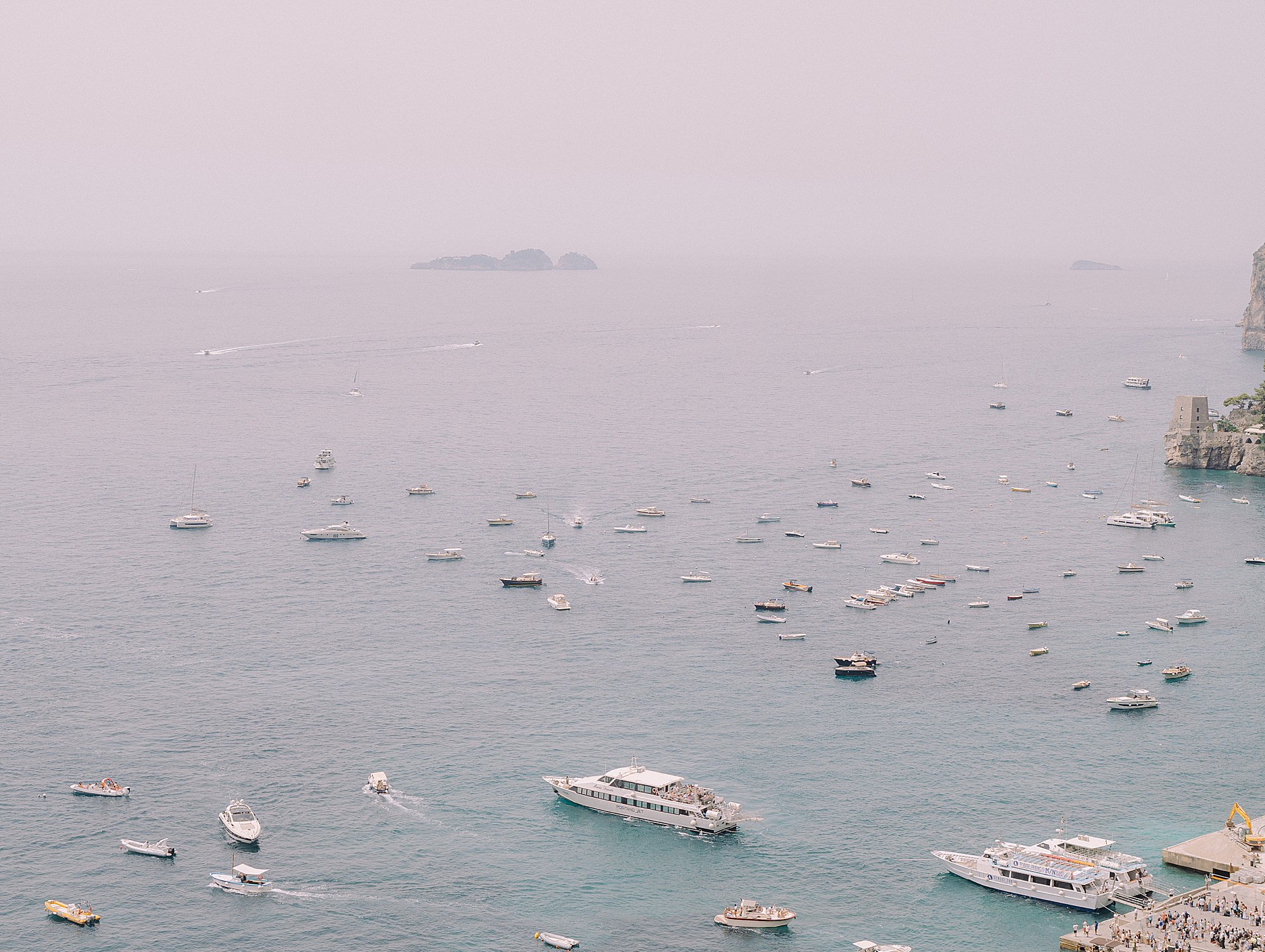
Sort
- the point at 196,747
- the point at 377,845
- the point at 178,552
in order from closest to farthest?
the point at 377,845
the point at 196,747
the point at 178,552

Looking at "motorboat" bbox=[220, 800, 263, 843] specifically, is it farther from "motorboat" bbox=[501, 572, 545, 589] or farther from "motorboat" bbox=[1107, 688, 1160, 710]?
"motorboat" bbox=[1107, 688, 1160, 710]

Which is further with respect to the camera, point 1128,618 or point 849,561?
point 849,561

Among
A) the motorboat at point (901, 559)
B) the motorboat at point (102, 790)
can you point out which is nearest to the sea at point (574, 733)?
the motorboat at point (102, 790)

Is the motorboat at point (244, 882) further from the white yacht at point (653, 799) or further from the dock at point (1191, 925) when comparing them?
the dock at point (1191, 925)

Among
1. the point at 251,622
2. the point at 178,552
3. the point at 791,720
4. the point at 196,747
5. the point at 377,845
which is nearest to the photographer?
the point at 377,845

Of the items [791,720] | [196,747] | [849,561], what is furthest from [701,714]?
[849,561]

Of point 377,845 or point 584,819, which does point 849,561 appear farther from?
point 377,845
